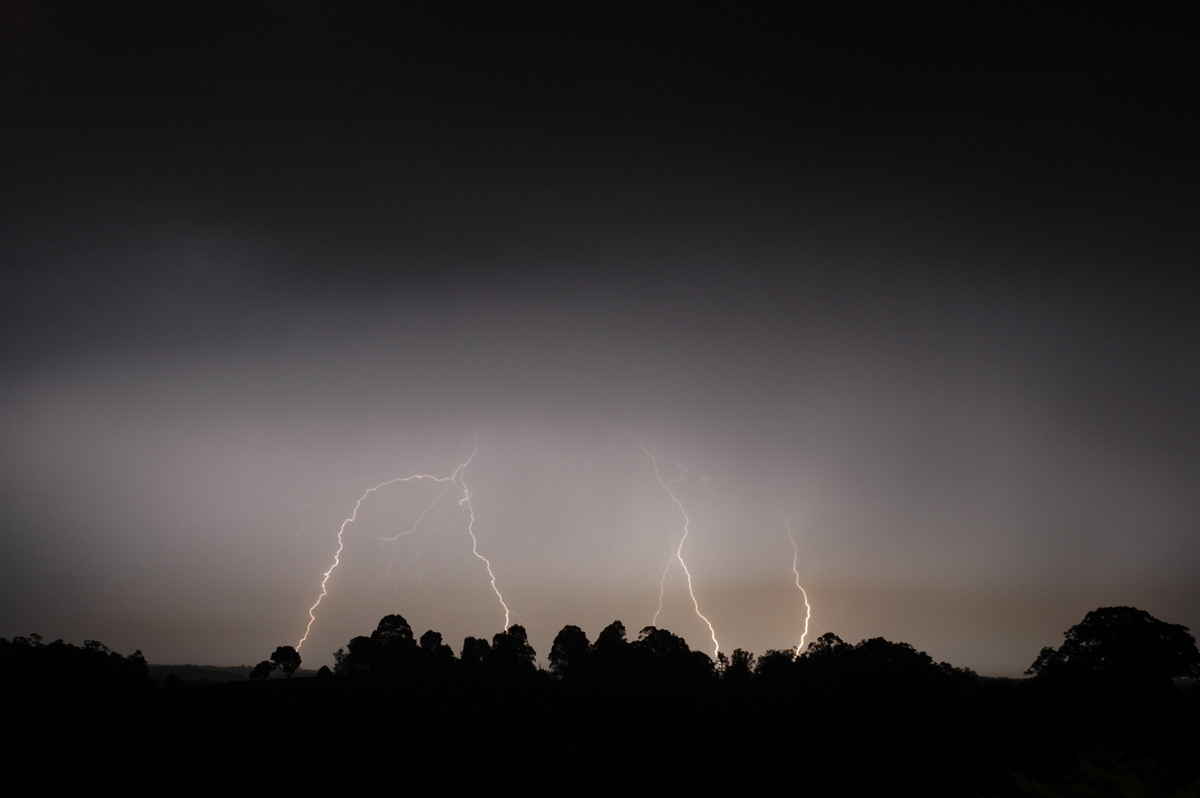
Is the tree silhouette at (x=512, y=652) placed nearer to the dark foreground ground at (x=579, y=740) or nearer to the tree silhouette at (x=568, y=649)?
the tree silhouette at (x=568, y=649)

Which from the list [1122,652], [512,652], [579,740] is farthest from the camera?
[512,652]

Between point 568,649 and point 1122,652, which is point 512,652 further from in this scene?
point 1122,652

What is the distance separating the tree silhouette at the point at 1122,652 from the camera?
1604 inches

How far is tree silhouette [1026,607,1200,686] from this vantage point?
4075cm

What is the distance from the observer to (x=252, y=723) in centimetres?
3141

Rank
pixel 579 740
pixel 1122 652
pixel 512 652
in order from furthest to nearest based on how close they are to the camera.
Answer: pixel 512 652 < pixel 1122 652 < pixel 579 740

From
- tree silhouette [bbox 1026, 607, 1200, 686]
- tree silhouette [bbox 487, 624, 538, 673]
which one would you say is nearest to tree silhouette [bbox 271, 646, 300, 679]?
tree silhouette [bbox 487, 624, 538, 673]

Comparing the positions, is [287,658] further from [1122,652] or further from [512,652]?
[1122,652]

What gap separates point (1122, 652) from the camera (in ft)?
140

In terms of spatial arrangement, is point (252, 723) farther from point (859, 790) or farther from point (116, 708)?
point (859, 790)

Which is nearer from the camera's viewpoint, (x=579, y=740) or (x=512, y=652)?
(x=579, y=740)

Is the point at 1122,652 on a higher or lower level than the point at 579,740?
higher

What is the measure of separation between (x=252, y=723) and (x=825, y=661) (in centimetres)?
4381

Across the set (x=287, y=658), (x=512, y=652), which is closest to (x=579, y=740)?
(x=512, y=652)
